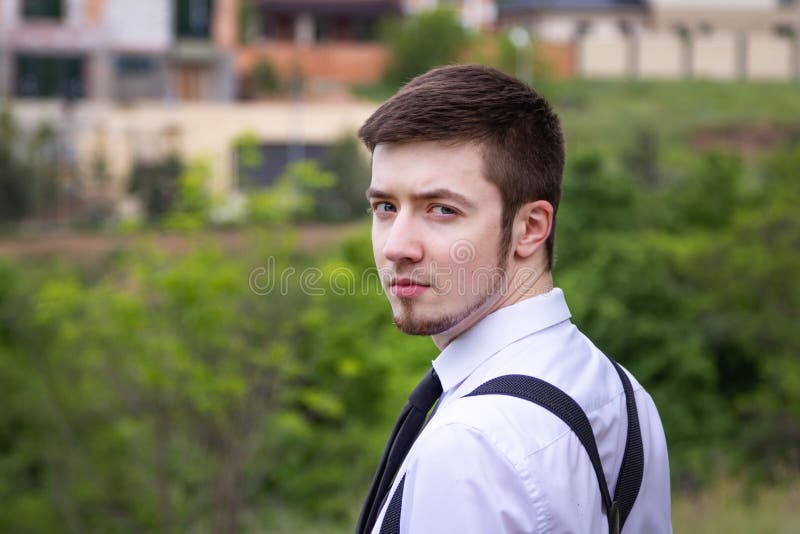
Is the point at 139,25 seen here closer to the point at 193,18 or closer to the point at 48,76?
the point at 193,18

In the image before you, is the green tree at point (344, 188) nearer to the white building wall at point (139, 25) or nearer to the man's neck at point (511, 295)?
the white building wall at point (139, 25)

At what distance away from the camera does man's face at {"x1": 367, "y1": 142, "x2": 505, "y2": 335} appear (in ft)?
5.59

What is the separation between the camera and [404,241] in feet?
5.66

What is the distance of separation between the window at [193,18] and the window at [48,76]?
3.73 metres

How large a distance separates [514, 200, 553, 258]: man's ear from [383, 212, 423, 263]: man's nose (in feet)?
0.54

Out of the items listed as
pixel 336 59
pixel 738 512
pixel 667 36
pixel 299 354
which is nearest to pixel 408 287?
pixel 738 512

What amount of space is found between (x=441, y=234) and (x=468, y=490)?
432mm

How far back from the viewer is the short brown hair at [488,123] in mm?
1707

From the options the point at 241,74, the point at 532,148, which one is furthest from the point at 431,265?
the point at 241,74

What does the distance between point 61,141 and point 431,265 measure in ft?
104

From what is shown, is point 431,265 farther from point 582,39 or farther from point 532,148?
point 582,39

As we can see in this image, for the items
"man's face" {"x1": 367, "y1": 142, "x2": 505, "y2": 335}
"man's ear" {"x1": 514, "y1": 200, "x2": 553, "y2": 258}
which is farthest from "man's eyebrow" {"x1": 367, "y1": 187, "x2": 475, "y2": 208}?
"man's ear" {"x1": 514, "y1": 200, "x2": 553, "y2": 258}

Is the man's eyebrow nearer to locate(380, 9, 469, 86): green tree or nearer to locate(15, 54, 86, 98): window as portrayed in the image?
locate(15, 54, 86, 98): window

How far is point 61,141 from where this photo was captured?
31562 mm
